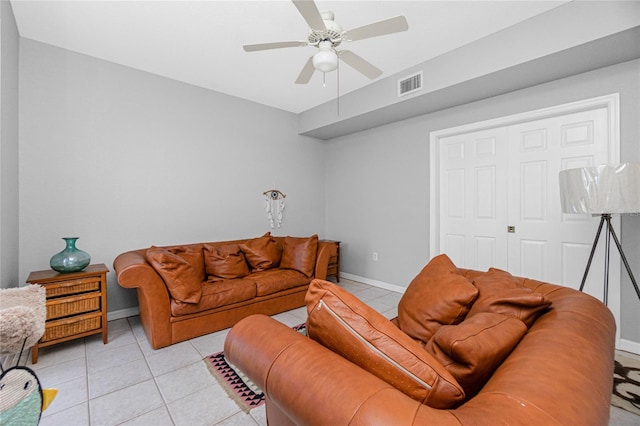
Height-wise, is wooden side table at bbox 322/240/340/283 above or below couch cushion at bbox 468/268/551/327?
below

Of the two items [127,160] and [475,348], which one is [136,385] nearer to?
[475,348]

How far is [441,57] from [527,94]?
3.16 ft

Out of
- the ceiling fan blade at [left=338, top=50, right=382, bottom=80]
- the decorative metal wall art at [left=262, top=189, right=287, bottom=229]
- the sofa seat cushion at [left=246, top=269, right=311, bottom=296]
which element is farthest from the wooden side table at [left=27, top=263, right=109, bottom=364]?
the ceiling fan blade at [left=338, top=50, right=382, bottom=80]

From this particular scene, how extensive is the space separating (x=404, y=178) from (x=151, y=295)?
3265 millimetres

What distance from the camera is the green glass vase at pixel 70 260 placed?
94.3 inches

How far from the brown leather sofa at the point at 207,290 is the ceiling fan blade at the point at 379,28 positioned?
2.33 m

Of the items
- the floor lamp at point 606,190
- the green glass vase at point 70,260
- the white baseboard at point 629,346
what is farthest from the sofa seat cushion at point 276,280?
the white baseboard at point 629,346

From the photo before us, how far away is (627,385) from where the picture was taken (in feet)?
6.37

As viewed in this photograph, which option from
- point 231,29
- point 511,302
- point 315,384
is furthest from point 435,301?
point 231,29

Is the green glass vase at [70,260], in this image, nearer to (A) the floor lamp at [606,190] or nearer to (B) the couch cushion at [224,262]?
(B) the couch cushion at [224,262]

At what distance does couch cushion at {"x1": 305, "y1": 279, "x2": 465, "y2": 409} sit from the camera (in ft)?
2.58

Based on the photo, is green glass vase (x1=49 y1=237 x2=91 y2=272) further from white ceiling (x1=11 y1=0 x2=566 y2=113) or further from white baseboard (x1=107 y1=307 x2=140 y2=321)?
white ceiling (x1=11 y1=0 x2=566 y2=113)

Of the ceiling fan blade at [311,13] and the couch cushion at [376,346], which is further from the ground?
the ceiling fan blade at [311,13]

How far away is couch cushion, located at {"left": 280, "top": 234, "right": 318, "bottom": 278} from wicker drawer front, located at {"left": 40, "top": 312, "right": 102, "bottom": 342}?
1.91m
